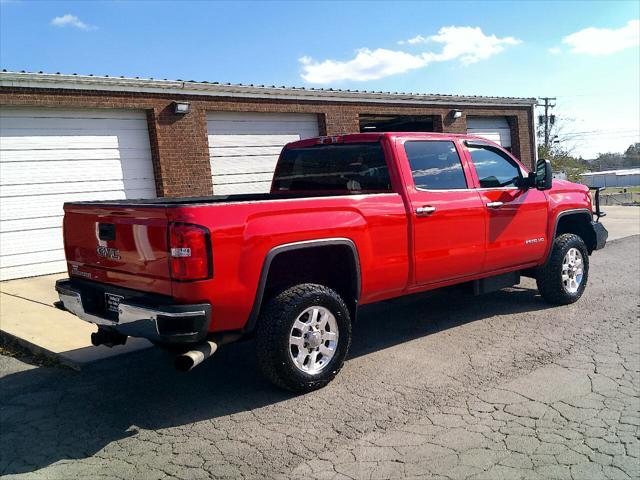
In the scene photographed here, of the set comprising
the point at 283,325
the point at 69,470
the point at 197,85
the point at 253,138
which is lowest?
the point at 69,470

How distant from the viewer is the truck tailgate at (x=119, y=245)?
3801 millimetres

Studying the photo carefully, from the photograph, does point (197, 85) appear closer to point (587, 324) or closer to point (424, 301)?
point (424, 301)

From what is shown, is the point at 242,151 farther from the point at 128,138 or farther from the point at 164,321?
the point at 164,321

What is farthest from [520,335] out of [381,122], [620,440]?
[381,122]

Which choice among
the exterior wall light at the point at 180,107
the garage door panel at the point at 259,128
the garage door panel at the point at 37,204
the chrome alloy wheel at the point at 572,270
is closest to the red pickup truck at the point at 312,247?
the chrome alloy wheel at the point at 572,270

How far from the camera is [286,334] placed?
4.15m

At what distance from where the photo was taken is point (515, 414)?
3.93 meters

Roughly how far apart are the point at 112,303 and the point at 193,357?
0.90 metres

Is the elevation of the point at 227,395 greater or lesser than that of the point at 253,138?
lesser

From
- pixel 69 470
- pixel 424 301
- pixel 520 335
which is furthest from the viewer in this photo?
pixel 424 301

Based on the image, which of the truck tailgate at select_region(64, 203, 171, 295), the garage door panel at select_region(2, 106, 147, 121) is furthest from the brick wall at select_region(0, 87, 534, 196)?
the truck tailgate at select_region(64, 203, 171, 295)

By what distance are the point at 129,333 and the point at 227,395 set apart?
3.19ft

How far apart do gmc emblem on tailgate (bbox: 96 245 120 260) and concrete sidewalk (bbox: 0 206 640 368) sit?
1.33m

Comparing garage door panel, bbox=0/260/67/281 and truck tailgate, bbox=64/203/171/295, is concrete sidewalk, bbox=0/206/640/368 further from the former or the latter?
truck tailgate, bbox=64/203/171/295
